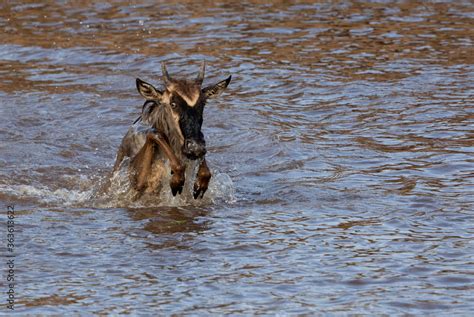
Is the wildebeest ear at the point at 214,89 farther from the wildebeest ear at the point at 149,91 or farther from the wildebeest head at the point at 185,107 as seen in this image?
the wildebeest ear at the point at 149,91

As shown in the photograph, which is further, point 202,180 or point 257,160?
point 257,160

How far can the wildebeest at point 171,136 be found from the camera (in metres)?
10.1

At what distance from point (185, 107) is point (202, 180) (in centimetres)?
72

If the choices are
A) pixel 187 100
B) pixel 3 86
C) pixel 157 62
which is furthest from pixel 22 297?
pixel 157 62

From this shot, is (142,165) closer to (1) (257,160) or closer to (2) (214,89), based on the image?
(2) (214,89)

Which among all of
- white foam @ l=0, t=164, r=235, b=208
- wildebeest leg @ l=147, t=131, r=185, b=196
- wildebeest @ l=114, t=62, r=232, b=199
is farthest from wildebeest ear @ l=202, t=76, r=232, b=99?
white foam @ l=0, t=164, r=235, b=208

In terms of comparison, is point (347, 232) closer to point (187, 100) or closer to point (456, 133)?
point (187, 100)

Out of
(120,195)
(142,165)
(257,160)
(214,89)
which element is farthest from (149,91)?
(257,160)

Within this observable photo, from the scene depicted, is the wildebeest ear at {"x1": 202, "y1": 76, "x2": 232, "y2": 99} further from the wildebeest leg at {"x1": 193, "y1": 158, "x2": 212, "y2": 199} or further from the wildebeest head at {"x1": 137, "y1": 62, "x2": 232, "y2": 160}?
the wildebeest leg at {"x1": 193, "y1": 158, "x2": 212, "y2": 199}

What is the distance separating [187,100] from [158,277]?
7.49 ft

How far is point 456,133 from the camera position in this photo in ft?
42.7

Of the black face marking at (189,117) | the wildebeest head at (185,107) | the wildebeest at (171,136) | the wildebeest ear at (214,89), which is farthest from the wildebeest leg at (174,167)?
the wildebeest ear at (214,89)

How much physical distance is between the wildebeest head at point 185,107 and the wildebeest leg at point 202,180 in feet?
1.08

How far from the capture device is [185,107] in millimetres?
10125
